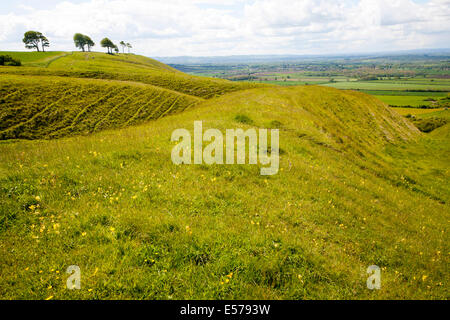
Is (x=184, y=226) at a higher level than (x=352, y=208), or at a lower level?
higher

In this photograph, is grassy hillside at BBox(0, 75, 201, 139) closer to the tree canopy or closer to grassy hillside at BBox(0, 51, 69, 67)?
grassy hillside at BBox(0, 51, 69, 67)

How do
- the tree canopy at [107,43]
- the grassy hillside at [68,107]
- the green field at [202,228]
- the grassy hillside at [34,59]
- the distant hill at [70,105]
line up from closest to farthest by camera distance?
the green field at [202,228] < the grassy hillside at [68,107] < the distant hill at [70,105] < the grassy hillside at [34,59] < the tree canopy at [107,43]

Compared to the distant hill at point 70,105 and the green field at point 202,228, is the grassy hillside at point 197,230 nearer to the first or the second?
the green field at point 202,228

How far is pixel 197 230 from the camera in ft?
→ 24.6

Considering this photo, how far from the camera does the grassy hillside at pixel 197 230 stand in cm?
577

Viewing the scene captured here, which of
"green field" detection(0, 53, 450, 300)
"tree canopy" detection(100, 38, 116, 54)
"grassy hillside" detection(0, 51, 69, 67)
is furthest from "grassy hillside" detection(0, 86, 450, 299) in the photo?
"tree canopy" detection(100, 38, 116, 54)

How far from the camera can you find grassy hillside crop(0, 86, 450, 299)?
227 inches

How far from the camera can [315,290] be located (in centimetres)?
611

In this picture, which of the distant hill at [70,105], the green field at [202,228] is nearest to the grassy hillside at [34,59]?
the distant hill at [70,105]

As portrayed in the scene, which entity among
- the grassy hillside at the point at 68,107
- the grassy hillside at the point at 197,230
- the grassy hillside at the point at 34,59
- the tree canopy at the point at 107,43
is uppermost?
the tree canopy at the point at 107,43

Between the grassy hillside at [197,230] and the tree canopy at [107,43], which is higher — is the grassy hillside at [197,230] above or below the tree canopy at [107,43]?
below
